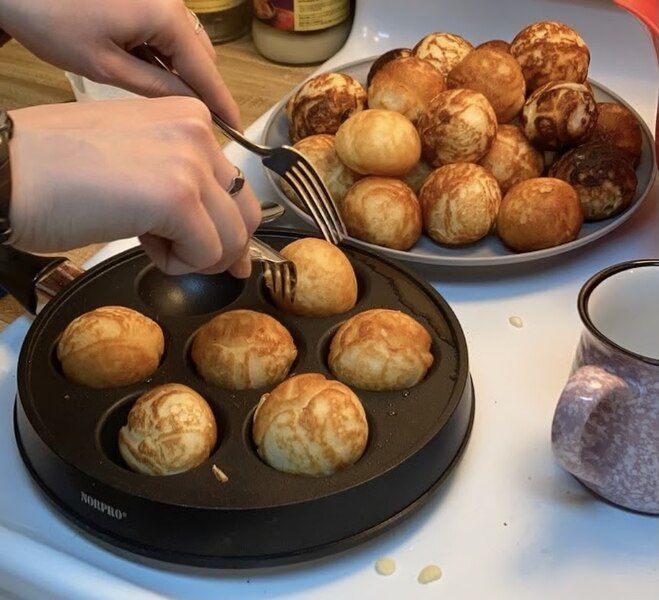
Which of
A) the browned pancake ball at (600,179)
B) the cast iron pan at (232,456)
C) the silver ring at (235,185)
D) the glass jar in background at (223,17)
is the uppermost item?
the silver ring at (235,185)

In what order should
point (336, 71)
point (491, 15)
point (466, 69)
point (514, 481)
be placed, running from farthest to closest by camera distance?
point (491, 15) → point (336, 71) → point (466, 69) → point (514, 481)

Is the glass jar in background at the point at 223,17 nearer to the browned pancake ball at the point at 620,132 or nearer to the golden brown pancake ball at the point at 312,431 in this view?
the browned pancake ball at the point at 620,132

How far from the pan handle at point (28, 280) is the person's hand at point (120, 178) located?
0.26m

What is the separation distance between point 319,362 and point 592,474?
0.26m

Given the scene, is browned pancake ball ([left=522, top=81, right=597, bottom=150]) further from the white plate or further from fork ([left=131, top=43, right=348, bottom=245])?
fork ([left=131, top=43, right=348, bottom=245])

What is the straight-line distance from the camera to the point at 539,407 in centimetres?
83

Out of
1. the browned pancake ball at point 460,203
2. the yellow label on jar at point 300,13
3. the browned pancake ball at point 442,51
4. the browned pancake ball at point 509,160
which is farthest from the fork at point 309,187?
the yellow label on jar at point 300,13

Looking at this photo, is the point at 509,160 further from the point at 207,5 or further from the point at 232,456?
the point at 207,5

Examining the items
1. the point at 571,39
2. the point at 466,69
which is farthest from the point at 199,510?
the point at 571,39

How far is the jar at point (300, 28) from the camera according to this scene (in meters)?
1.42

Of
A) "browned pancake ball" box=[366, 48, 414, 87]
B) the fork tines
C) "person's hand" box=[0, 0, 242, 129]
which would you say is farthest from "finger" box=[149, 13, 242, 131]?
"browned pancake ball" box=[366, 48, 414, 87]

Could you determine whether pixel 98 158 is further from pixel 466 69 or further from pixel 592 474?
pixel 466 69

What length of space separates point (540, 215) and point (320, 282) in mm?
271

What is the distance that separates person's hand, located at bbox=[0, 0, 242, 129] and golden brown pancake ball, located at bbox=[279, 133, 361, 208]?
21 centimetres
